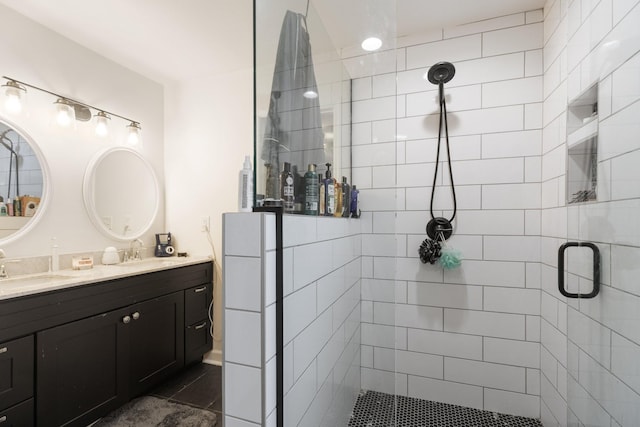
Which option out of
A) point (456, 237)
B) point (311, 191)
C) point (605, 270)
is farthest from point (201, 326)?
point (605, 270)

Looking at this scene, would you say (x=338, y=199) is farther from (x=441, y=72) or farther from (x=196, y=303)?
(x=196, y=303)

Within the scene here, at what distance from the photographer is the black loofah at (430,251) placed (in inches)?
65.8

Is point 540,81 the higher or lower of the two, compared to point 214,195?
higher

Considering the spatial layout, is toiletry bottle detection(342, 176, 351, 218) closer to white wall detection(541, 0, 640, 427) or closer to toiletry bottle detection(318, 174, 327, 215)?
toiletry bottle detection(318, 174, 327, 215)

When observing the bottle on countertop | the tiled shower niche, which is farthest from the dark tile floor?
the tiled shower niche

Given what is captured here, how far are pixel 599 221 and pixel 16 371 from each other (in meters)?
2.39

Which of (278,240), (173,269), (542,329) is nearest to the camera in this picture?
(278,240)

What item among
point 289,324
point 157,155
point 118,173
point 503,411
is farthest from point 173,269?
point 503,411

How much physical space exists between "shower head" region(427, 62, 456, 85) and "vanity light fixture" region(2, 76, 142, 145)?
227cm

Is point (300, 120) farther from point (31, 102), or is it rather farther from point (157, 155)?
point (157, 155)

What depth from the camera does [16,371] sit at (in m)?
1.25

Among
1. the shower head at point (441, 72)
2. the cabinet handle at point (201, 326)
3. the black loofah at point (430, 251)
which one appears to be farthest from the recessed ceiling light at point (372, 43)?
the cabinet handle at point (201, 326)

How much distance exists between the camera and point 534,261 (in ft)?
5.24

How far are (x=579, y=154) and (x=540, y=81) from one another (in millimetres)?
647
